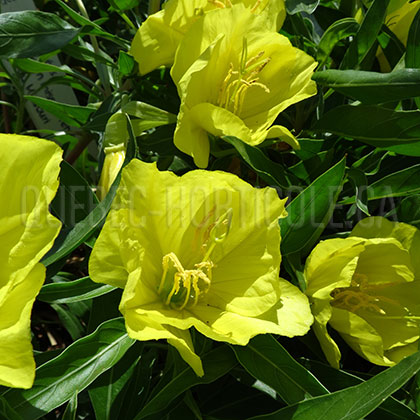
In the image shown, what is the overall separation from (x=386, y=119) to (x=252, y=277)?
346mm

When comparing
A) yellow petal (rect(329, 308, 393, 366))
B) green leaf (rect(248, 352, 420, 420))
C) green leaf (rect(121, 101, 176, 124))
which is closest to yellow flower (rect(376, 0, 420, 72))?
green leaf (rect(121, 101, 176, 124))

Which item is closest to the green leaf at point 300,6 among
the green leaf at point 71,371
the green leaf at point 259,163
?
the green leaf at point 259,163

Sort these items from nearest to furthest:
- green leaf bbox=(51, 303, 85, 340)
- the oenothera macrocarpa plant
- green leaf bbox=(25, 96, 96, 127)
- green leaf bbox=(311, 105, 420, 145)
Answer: the oenothera macrocarpa plant
green leaf bbox=(311, 105, 420, 145)
green leaf bbox=(51, 303, 85, 340)
green leaf bbox=(25, 96, 96, 127)

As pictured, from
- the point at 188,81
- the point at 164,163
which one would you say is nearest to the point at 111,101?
the point at 164,163

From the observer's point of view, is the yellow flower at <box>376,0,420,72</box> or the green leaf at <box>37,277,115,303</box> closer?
the green leaf at <box>37,277,115,303</box>

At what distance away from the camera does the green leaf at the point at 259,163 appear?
0.86m

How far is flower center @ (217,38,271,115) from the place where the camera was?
96cm

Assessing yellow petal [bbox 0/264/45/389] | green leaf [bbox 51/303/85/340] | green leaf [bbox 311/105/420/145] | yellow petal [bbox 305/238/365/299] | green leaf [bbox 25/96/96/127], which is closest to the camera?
yellow petal [bbox 0/264/45/389]

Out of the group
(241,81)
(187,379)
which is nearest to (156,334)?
(187,379)

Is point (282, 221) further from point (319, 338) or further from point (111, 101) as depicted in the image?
point (111, 101)

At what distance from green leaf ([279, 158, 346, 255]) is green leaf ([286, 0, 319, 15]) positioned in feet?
0.96

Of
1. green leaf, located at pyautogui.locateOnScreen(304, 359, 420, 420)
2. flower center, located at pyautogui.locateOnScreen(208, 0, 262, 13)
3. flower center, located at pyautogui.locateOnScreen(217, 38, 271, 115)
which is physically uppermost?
flower center, located at pyautogui.locateOnScreen(208, 0, 262, 13)

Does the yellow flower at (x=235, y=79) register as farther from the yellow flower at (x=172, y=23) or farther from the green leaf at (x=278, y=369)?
the green leaf at (x=278, y=369)

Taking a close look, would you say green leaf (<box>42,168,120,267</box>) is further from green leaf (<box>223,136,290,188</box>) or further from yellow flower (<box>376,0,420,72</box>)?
yellow flower (<box>376,0,420,72</box>)
